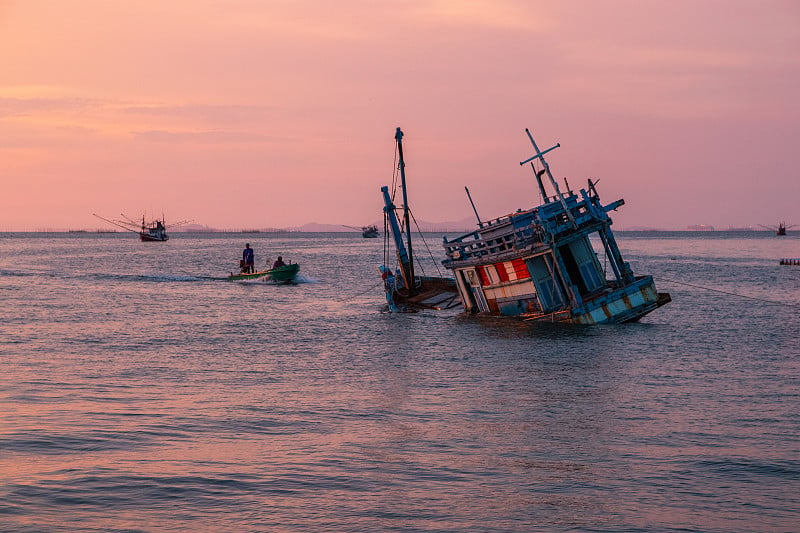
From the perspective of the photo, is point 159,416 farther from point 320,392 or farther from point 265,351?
point 265,351

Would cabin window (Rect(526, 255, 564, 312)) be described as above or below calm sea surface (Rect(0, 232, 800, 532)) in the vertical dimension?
above

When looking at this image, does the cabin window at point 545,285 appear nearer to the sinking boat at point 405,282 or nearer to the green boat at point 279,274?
the sinking boat at point 405,282

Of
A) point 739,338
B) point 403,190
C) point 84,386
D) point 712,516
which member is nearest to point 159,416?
point 84,386

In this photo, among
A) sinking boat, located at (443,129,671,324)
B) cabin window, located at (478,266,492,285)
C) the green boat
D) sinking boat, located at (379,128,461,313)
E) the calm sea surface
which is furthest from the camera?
the green boat

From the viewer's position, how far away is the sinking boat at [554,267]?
1238 inches

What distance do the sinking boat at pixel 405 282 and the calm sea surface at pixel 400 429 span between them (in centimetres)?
837

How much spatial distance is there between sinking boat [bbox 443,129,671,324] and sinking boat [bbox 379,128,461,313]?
773 cm

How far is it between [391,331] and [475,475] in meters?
21.7

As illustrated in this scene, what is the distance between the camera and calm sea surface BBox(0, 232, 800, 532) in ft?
38.1

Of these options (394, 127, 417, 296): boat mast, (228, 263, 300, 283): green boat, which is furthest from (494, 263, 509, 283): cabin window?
(228, 263, 300, 283): green boat

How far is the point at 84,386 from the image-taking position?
20172mm

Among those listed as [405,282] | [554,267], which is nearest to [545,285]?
[554,267]

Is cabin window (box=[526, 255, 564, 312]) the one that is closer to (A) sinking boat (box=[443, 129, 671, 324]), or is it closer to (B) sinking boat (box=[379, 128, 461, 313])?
(A) sinking boat (box=[443, 129, 671, 324])

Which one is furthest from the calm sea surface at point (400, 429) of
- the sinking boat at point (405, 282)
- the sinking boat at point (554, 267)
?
the sinking boat at point (405, 282)
